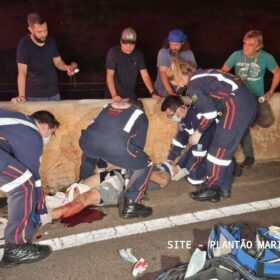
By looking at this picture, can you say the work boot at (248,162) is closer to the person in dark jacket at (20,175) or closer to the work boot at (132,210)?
the work boot at (132,210)

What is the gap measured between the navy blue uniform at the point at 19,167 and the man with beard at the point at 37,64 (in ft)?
4.35

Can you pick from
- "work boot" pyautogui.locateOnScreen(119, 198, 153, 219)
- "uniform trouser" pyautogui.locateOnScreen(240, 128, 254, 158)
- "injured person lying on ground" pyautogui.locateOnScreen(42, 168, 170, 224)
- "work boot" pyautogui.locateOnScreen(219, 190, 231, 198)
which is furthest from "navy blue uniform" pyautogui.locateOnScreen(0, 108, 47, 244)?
"uniform trouser" pyautogui.locateOnScreen(240, 128, 254, 158)

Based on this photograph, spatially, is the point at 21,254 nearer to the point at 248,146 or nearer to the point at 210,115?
the point at 210,115

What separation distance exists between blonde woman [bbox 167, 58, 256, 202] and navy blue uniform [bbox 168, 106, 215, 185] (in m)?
0.23

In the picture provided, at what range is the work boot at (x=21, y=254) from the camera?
10.6 ft

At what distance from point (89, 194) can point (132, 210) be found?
0.50m

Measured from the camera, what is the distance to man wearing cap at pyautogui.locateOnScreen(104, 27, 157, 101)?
4869 mm

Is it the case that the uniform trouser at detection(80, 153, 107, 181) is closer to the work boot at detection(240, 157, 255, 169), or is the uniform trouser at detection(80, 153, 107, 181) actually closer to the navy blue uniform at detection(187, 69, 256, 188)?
the navy blue uniform at detection(187, 69, 256, 188)

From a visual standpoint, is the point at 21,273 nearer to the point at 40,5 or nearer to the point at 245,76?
the point at 245,76

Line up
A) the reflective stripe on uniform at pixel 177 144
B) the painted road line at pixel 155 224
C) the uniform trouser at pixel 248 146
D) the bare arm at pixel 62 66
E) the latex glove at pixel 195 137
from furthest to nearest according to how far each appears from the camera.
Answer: the uniform trouser at pixel 248 146 → the reflective stripe on uniform at pixel 177 144 → the bare arm at pixel 62 66 → the latex glove at pixel 195 137 → the painted road line at pixel 155 224

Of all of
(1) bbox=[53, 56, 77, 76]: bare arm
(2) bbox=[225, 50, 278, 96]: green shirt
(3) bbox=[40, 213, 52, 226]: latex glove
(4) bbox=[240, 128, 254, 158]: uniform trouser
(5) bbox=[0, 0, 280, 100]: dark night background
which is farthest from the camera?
(5) bbox=[0, 0, 280, 100]: dark night background

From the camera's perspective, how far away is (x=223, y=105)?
4.22 meters

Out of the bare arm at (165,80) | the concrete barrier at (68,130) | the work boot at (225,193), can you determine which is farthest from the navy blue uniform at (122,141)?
the bare arm at (165,80)

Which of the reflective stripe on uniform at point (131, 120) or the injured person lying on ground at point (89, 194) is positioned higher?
the reflective stripe on uniform at point (131, 120)
